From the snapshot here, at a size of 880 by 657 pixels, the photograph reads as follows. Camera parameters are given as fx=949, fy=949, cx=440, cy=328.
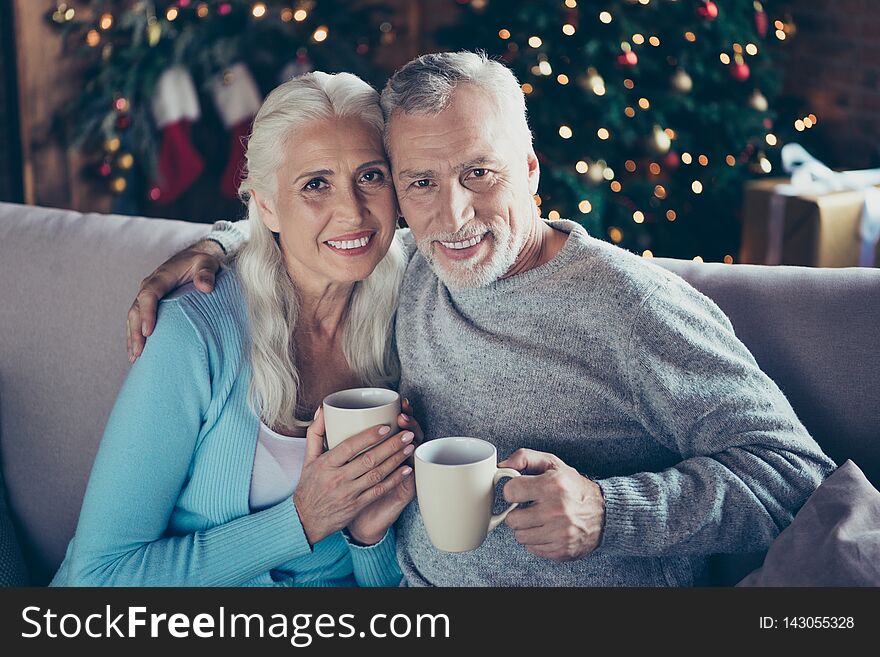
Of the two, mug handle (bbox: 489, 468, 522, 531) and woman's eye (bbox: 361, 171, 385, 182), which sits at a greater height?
woman's eye (bbox: 361, 171, 385, 182)

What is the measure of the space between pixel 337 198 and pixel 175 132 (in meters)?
2.40

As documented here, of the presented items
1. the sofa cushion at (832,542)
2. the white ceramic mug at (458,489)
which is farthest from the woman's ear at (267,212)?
the sofa cushion at (832,542)

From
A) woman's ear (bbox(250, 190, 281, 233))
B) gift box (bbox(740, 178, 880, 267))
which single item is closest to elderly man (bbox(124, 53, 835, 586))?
woman's ear (bbox(250, 190, 281, 233))

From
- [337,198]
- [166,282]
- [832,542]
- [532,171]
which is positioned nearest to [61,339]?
[166,282]

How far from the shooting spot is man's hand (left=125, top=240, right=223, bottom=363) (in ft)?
4.53

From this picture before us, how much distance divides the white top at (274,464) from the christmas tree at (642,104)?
181 centimetres

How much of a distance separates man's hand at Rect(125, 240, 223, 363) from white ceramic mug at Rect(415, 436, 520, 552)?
49cm

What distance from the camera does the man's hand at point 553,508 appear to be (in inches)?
44.1

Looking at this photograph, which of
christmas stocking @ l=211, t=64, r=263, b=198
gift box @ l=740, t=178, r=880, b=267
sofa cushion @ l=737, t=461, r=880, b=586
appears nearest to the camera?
sofa cushion @ l=737, t=461, r=880, b=586

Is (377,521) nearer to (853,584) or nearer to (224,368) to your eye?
(224,368)

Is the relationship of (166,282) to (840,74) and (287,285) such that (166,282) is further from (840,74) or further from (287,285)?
(840,74)

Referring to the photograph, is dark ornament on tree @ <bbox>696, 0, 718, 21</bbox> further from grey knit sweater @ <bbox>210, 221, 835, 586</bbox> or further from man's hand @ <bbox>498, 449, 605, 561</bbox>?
man's hand @ <bbox>498, 449, 605, 561</bbox>

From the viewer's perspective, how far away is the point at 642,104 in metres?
3.19
